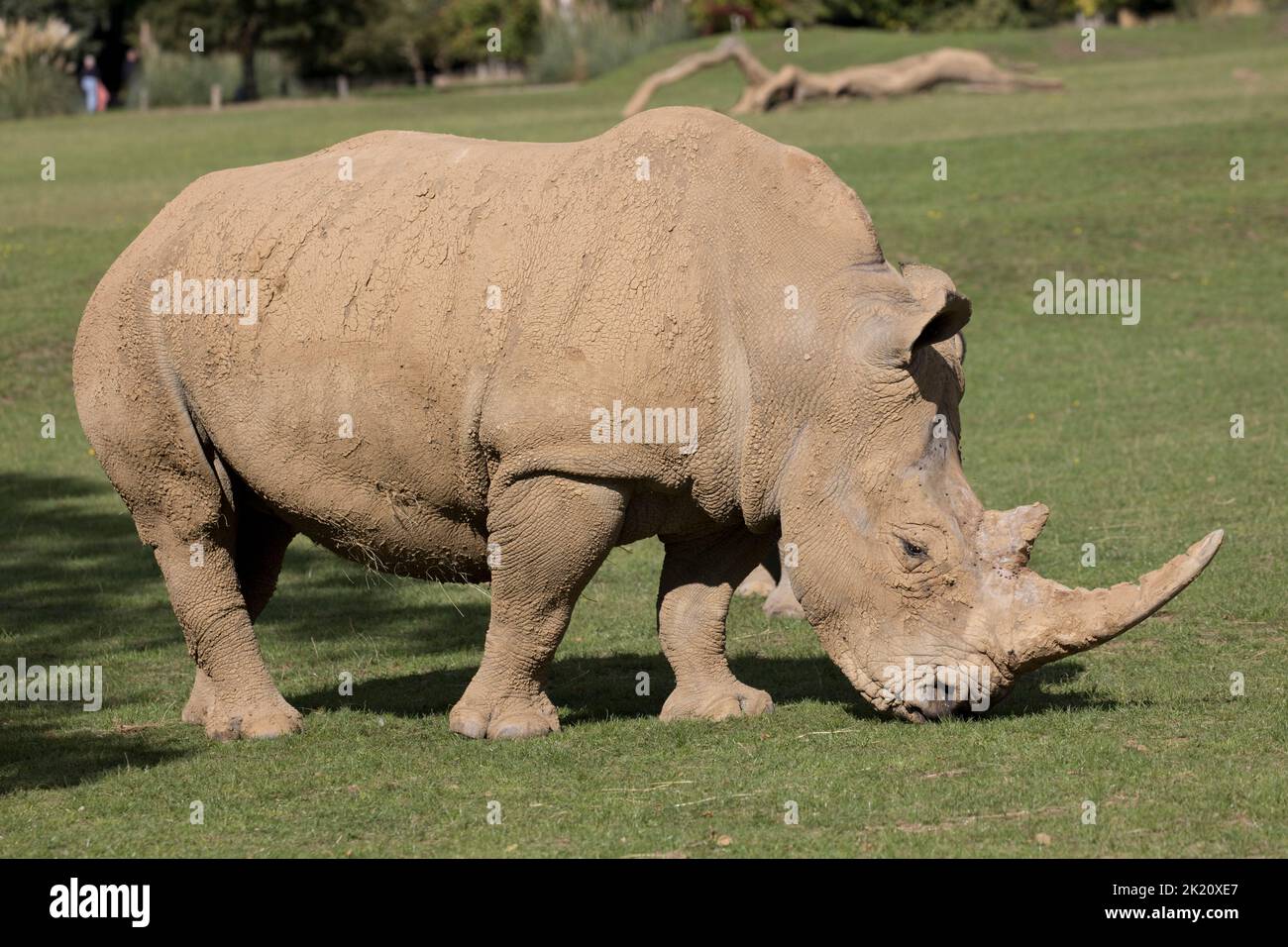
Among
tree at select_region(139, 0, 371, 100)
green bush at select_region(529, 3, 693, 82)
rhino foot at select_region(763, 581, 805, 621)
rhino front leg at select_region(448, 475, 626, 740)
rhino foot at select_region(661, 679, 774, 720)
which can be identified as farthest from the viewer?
tree at select_region(139, 0, 371, 100)

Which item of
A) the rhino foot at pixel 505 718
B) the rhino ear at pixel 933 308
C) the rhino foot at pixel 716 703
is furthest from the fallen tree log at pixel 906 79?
the rhino foot at pixel 505 718

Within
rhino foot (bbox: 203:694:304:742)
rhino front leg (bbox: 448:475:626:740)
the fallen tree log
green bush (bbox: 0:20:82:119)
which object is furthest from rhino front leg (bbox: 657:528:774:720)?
green bush (bbox: 0:20:82:119)

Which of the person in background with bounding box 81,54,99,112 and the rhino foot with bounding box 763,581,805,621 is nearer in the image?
the rhino foot with bounding box 763,581,805,621

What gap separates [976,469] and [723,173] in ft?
23.8

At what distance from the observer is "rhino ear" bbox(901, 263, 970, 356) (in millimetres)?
7512

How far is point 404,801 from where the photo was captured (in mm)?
7379

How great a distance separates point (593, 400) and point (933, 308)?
55.3 inches

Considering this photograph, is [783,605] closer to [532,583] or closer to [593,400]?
[532,583]

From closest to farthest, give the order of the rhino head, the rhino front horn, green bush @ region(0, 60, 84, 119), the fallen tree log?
the rhino front horn
the rhino head
the fallen tree log
green bush @ region(0, 60, 84, 119)

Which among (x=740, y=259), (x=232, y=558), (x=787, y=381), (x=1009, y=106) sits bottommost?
(x=232, y=558)

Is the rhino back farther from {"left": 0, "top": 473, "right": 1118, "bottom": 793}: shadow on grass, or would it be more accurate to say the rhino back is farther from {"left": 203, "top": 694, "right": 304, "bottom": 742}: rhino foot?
{"left": 0, "top": 473, "right": 1118, "bottom": 793}: shadow on grass

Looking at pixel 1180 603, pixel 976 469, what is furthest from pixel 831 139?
pixel 1180 603

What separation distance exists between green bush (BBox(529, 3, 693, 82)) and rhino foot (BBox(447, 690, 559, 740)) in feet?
142

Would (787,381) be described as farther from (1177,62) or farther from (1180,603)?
(1177,62)
